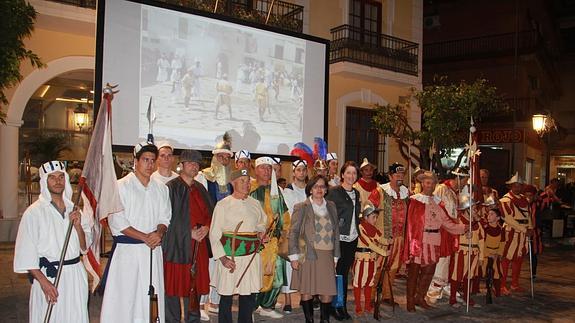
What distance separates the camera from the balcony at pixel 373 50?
14445 mm

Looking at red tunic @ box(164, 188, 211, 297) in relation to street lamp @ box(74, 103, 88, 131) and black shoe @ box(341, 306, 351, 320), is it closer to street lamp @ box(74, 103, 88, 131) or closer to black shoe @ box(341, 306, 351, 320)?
black shoe @ box(341, 306, 351, 320)

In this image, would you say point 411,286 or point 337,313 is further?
point 411,286

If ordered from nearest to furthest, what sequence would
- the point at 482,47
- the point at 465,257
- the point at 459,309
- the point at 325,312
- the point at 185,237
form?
the point at 185,237, the point at 325,312, the point at 459,309, the point at 465,257, the point at 482,47

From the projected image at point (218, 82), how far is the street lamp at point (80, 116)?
24.1 ft

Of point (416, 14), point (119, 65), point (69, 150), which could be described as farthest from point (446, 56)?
point (119, 65)

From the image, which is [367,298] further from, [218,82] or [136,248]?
[218,82]

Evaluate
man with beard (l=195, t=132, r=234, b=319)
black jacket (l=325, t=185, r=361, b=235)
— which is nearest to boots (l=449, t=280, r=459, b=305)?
black jacket (l=325, t=185, r=361, b=235)

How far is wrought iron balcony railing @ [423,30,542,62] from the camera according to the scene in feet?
74.8

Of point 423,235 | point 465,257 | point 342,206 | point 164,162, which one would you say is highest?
point 164,162

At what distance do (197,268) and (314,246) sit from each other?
1330 millimetres

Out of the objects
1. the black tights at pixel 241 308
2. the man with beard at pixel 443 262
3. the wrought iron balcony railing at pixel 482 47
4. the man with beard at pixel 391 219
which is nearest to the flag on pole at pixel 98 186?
the black tights at pixel 241 308

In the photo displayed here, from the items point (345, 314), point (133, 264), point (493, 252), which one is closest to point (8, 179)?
point (133, 264)

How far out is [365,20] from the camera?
15711mm

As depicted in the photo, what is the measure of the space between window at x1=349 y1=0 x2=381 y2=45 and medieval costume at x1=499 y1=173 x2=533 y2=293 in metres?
7.84
